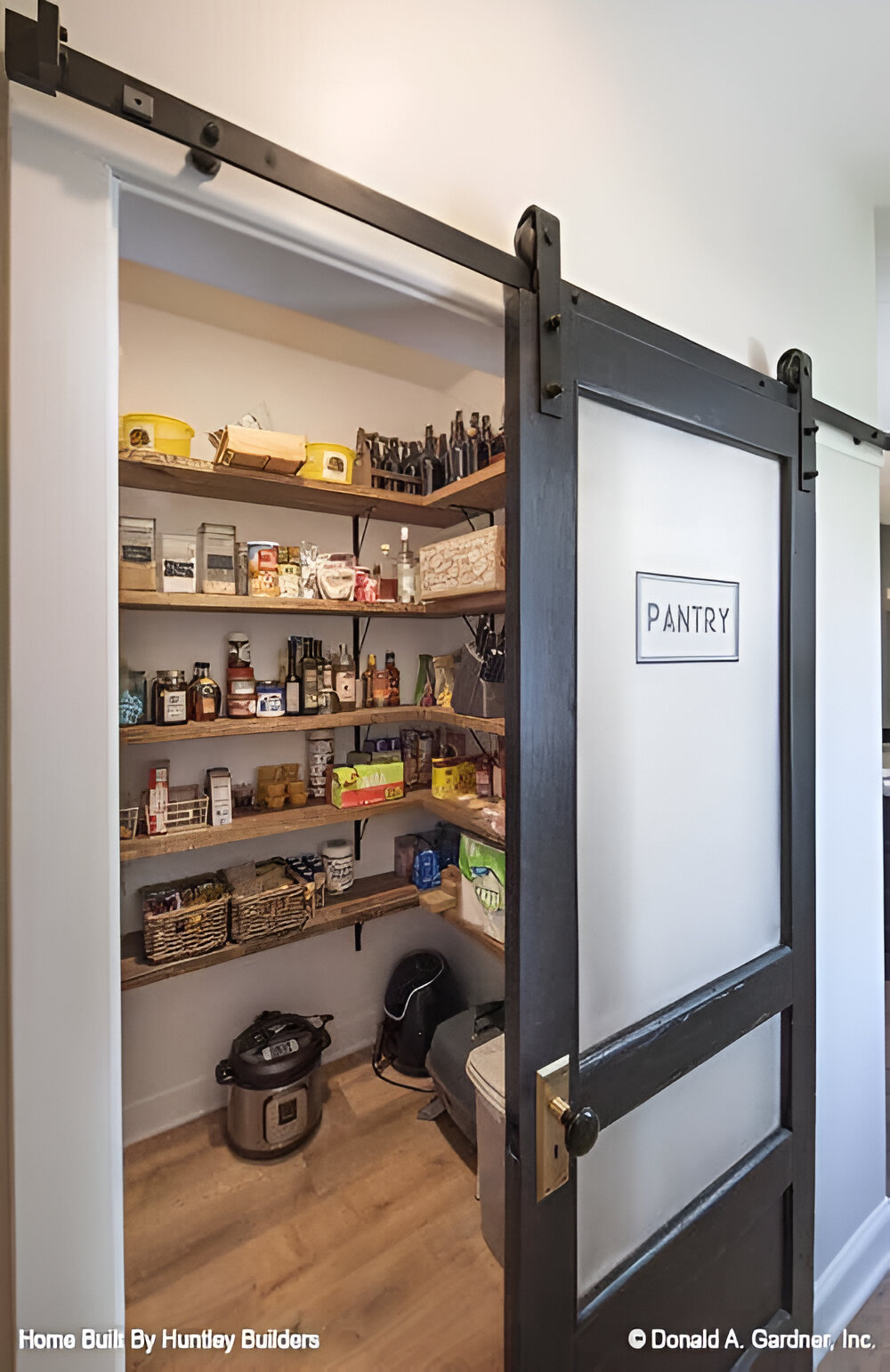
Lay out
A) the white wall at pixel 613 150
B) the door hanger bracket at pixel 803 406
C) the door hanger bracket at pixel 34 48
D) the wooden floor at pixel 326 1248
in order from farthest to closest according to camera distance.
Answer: the wooden floor at pixel 326 1248, the door hanger bracket at pixel 803 406, the white wall at pixel 613 150, the door hanger bracket at pixel 34 48

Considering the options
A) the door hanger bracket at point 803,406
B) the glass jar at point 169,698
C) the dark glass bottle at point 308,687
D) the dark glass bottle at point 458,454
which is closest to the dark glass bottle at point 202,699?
the glass jar at point 169,698

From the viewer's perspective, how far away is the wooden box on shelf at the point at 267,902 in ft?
5.90

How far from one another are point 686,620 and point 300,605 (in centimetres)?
118

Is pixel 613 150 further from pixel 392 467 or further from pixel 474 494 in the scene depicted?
pixel 392 467

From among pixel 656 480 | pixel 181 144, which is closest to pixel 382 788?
pixel 656 480

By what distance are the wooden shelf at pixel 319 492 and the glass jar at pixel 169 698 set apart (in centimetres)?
58

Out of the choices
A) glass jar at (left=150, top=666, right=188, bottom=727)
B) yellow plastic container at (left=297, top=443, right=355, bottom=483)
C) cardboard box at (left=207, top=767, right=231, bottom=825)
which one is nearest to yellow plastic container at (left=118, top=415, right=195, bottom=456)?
yellow plastic container at (left=297, top=443, right=355, bottom=483)

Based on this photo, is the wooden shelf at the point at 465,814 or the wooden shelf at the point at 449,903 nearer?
the wooden shelf at the point at 465,814

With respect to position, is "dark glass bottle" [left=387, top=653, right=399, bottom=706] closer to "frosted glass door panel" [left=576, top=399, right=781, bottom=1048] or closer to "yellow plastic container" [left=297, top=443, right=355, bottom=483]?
"yellow plastic container" [left=297, top=443, right=355, bottom=483]

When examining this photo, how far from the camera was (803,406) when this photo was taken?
1189 mm

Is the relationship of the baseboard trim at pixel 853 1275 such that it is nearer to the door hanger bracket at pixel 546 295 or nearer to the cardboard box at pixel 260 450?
the door hanger bracket at pixel 546 295

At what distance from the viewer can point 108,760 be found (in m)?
0.61

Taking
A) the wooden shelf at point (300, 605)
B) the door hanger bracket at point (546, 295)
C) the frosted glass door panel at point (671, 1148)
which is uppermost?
the door hanger bracket at point (546, 295)

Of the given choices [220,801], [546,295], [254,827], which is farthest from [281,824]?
[546,295]
